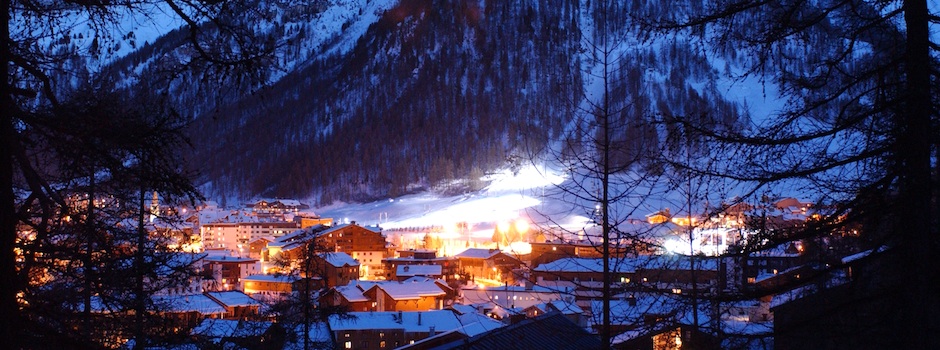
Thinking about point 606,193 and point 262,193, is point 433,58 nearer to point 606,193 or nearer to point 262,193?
point 262,193

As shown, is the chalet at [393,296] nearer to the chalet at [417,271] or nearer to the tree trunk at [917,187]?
the chalet at [417,271]

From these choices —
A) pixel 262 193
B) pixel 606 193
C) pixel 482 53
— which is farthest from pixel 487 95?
pixel 606 193

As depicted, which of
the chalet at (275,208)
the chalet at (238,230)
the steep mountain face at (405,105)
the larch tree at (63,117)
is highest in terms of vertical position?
the steep mountain face at (405,105)

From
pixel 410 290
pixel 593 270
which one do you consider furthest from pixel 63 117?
pixel 410 290

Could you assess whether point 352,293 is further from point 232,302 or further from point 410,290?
point 232,302

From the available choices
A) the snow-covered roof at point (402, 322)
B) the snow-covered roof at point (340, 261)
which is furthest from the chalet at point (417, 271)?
the snow-covered roof at point (402, 322)
